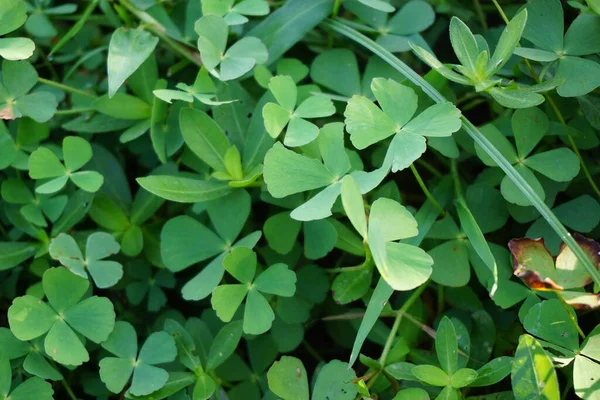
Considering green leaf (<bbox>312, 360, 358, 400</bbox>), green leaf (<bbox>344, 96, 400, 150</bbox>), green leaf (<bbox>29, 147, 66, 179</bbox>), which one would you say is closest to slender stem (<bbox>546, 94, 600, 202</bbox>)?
green leaf (<bbox>344, 96, 400, 150</bbox>)

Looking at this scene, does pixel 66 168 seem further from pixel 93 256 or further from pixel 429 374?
pixel 429 374

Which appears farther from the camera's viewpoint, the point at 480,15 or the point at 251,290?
the point at 480,15

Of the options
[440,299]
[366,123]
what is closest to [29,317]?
[366,123]

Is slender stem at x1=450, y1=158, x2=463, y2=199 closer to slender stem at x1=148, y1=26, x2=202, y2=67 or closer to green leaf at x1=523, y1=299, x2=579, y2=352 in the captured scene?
green leaf at x1=523, y1=299, x2=579, y2=352

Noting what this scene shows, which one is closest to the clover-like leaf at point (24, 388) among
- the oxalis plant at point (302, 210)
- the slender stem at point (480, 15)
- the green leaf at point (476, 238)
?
the oxalis plant at point (302, 210)

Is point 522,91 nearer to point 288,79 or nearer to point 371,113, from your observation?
point 371,113

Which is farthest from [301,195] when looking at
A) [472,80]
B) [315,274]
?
[472,80]
